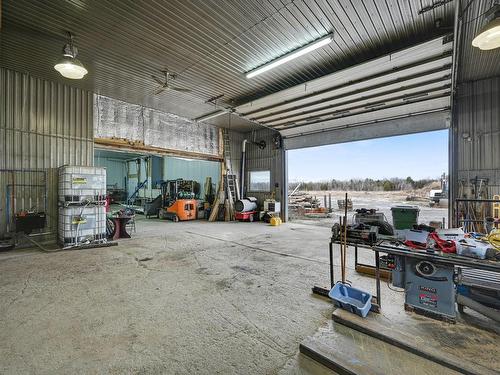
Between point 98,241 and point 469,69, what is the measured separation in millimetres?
10295

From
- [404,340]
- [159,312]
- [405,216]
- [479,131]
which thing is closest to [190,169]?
[405,216]

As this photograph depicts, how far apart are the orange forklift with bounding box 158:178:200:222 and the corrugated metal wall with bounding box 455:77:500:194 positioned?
9965 mm

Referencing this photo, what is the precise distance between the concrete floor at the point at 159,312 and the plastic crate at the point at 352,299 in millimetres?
203

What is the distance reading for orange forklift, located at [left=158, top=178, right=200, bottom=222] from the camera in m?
10.8

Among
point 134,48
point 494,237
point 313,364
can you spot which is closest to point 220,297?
point 313,364

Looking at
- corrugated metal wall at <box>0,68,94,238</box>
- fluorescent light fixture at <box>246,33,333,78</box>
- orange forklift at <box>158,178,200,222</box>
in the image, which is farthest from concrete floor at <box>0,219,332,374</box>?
orange forklift at <box>158,178,200,222</box>

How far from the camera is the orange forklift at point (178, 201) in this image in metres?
10.8

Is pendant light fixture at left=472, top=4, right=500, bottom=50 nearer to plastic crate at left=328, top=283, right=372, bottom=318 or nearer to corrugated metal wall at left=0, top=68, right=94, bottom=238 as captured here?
plastic crate at left=328, top=283, right=372, bottom=318

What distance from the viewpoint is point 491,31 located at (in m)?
3.07

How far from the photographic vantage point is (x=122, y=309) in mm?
2756

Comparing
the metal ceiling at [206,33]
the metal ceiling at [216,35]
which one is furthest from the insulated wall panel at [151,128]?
the metal ceiling at [206,33]

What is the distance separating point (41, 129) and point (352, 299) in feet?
26.3

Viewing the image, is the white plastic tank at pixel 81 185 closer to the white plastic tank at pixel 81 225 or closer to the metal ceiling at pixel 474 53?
the white plastic tank at pixel 81 225

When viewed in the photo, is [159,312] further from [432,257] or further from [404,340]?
[432,257]
